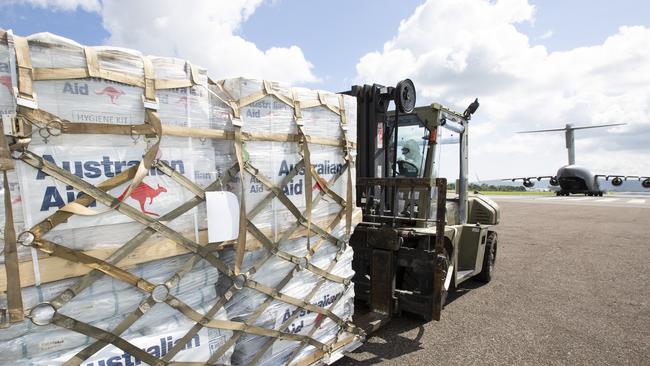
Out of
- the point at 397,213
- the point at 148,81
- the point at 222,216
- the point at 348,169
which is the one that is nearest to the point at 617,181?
the point at 397,213

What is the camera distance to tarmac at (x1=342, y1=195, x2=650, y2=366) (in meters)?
3.81

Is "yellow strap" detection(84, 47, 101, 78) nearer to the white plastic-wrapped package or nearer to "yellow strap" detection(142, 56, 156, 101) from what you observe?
"yellow strap" detection(142, 56, 156, 101)

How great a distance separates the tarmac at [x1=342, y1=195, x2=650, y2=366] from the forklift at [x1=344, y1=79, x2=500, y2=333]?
1.06 ft

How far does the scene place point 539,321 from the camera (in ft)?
15.6

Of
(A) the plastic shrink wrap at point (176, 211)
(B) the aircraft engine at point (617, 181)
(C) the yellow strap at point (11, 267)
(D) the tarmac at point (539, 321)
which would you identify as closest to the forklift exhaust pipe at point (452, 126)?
(A) the plastic shrink wrap at point (176, 211)

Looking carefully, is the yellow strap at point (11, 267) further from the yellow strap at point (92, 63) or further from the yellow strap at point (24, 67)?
the yellow strap at point (92, 63)

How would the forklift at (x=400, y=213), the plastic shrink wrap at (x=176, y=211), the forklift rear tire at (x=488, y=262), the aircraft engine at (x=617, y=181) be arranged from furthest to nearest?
the aircraft engine at (x=617, y=181), the forklift rear tire at (x=488, y=262), the forklift at (x=400, y=213), the plastic shrink wrap at (x=176, y=211)

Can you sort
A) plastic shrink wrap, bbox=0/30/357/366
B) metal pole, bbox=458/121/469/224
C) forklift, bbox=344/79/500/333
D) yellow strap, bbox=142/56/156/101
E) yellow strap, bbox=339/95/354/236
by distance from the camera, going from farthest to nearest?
metal pole, bbox=458/121/469/224 < forklift, bbox=344/79/500/333 < yellow strap, bbox=339/95/354/236 < yellow strap, bbox=142/56/156/101 < plastic shrink wrap, bbox=0/30/357/366

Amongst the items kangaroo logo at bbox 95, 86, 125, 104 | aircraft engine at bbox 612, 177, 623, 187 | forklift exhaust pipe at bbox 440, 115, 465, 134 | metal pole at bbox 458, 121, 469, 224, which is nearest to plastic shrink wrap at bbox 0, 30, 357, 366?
kangaroo logo at bbox 95, 86, 125, 104

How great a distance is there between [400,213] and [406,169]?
606 millimetres

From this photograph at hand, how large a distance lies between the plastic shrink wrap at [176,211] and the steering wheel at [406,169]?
205 cm

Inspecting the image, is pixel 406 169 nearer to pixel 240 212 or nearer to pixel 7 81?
pixel 240 212

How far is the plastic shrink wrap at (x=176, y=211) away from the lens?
68.4 inches

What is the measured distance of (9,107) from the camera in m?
1.63
